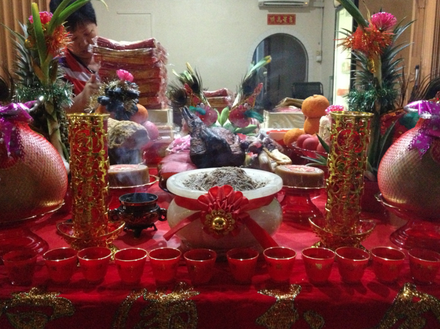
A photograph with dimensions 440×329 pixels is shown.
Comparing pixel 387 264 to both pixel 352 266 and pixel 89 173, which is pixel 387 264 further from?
pixel 89 173

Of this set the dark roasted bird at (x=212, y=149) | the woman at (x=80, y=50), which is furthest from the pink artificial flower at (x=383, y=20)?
the woman at (x=80, y=50)

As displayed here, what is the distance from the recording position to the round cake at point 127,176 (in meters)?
1.13

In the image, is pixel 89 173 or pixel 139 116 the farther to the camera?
pixel 139 116

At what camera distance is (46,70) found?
3.33 feet

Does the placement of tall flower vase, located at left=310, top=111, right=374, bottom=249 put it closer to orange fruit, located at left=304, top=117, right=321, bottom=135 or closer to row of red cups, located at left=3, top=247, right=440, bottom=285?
row of red cups, located at left=3, top=247, right=440, bottom=285

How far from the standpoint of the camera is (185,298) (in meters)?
0.66

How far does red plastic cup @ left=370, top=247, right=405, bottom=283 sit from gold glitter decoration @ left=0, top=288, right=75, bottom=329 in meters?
0.53

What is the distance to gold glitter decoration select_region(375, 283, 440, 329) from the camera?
659 millimetres

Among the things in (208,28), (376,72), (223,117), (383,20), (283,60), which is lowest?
(223,117)

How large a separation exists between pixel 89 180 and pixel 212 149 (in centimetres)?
52

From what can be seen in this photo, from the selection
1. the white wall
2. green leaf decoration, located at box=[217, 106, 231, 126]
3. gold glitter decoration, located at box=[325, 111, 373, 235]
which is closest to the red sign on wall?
the white wall

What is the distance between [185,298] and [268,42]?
406 centimetres

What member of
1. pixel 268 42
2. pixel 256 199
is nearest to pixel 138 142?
pixel 256 199

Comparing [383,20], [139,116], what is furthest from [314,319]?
[139,116]
